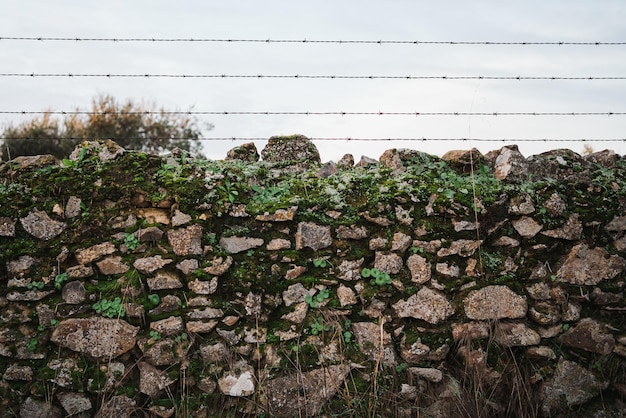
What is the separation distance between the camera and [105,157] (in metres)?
3.94

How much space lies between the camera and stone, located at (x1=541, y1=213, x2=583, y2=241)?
153 inches

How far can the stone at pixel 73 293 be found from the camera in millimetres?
3551

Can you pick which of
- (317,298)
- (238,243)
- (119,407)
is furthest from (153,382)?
(317,298)

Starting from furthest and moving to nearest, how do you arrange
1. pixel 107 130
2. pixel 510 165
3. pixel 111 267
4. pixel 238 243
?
1. pixel 107 130
2. pixel 510 165
3. pixel 238 243
4. pixel 111 267

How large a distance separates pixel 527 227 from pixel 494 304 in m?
0.67

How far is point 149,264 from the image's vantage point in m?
3.60

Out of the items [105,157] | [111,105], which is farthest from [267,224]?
[111,105]

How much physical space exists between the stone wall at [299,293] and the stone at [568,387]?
0.03 ft

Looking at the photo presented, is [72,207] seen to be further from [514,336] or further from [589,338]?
[589,338]

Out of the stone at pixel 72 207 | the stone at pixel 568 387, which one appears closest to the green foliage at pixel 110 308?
the stone at pixel 72 207

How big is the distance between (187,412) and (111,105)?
1532 cm

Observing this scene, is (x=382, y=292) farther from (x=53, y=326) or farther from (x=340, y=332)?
(x=53, y=326)

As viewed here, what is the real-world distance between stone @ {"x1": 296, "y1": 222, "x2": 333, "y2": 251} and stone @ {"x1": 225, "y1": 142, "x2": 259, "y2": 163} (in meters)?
1.09

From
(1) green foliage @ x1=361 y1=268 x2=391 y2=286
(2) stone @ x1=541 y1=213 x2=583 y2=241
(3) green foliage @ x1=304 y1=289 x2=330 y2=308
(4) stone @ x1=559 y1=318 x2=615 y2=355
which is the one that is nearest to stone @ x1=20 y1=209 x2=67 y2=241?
(3) green foliage @ x1=304 y1=289 x2=330 y2=308
